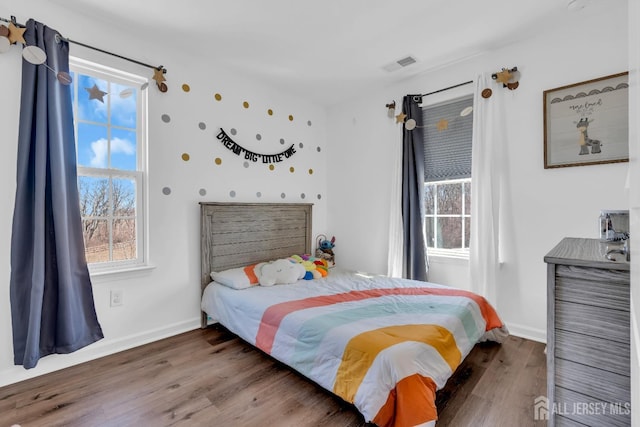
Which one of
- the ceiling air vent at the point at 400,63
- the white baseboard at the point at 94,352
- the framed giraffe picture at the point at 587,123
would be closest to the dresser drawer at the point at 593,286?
the framed giraffe picture at the point at 587,123

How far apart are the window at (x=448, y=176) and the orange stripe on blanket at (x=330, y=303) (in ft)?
2.49

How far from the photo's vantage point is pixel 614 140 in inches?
84.0

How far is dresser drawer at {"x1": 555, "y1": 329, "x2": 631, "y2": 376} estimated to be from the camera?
1.03m

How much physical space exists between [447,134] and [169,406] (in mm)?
3155

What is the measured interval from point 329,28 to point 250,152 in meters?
1.42

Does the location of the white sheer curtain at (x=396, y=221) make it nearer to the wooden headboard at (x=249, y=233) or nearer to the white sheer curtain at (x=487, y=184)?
the white sheer curtain at (x=487, y=184)

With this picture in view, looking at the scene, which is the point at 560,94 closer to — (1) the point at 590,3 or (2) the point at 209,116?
(1) the point at 590,3

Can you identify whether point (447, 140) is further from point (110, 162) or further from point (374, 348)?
point (110, 162)

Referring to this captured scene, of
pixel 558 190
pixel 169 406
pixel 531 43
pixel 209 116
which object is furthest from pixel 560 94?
pixel 169 406

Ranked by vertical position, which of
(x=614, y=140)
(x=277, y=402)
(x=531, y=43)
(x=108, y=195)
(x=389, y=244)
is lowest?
(x=277, y=402)

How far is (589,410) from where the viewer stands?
3.62 ft

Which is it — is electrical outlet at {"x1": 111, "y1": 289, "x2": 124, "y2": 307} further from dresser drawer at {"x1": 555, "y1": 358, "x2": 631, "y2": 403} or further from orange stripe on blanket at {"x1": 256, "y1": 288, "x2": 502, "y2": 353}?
dresser drawer at {"x1": 555, "y1": 358, "x2": 631, "y2": 403}

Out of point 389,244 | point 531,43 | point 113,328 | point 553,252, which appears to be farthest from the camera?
point 389,244

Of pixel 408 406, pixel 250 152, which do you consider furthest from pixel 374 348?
pixel 250 152
